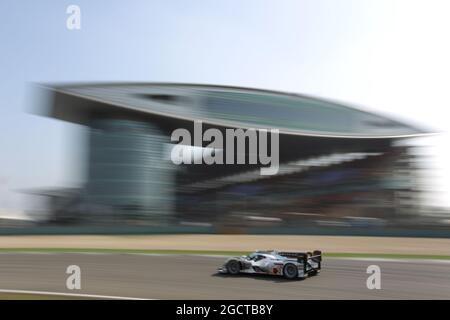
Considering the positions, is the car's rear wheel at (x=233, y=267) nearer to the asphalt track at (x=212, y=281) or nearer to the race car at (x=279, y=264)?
the race car at (x=279, y=264)

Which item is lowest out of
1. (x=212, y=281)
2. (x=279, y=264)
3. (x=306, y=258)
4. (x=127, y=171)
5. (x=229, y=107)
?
(x=212, y=281)

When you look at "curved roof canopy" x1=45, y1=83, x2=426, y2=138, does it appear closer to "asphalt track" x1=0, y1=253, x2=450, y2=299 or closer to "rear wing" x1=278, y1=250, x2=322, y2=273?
"asphalt track" x1=0, y1=253, x2=450, y2=299

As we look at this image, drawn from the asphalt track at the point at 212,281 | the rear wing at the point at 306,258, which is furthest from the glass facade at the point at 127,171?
the rear wing at the point at 306,258

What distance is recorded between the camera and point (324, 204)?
45.9 meters

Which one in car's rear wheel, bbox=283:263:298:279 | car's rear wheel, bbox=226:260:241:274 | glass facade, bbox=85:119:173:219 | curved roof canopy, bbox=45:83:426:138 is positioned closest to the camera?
car's rear wheel, bbox=283:263:298:279

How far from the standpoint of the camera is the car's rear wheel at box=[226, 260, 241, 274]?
38.5 ft

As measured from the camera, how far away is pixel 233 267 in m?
11.8

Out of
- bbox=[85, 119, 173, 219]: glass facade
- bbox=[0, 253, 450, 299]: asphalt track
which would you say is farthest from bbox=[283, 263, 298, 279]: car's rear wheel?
bbox=[85, 119, 173, 219]: glass facade

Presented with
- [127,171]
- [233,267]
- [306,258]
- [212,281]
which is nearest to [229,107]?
[127,171]

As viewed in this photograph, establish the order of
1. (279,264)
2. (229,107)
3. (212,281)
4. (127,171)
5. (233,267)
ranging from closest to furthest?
(212,281), (279,264), (233,267), (127,171), (229,107)

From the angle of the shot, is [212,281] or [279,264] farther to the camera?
[279,264]

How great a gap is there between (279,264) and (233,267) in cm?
133

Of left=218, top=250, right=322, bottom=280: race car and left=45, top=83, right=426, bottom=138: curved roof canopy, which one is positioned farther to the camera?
left=45, top=83, right=426, bottom=138: curved roof canopy

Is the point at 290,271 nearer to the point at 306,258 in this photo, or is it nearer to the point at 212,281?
the point at 306,258
